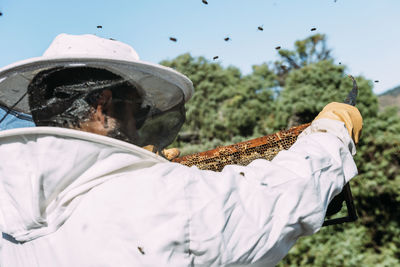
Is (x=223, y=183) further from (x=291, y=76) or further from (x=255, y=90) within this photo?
(x=255, y=90)

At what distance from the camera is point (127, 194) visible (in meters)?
1.36

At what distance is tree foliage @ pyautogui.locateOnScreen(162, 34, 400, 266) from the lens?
6.07m

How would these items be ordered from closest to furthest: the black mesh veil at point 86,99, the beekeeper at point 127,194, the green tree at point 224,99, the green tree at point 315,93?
the beekeeper at point 127,194 < the black mesh veil at point 86,99 < the green tree at point 315,93 < the green tree at point 224,99

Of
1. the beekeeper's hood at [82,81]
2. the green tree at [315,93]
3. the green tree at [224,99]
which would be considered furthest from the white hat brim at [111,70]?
the green tree at [224,99]

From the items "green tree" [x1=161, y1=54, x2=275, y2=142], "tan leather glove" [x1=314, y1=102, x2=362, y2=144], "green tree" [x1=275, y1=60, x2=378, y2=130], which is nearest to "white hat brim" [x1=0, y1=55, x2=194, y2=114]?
"tan leather glove" [x1=314, y1=102, x2=362, y2=144]

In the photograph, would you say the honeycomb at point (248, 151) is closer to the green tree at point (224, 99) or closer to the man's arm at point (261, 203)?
the man's arm at point (261, 203)

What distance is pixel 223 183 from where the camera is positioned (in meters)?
1.39

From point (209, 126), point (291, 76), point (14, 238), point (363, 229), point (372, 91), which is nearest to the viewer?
point (14, 238)

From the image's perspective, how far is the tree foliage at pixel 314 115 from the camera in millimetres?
6074

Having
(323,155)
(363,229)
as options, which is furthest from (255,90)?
(323,155)

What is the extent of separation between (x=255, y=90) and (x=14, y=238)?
10.00 metres

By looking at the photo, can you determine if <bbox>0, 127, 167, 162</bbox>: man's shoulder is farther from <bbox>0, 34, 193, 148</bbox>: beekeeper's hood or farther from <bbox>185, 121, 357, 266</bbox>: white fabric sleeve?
<bbox>185, 121, 357, 266</bbox>: white fabric sleeve

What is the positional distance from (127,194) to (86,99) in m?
0.48

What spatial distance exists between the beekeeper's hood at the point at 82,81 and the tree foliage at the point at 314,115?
2.26m
